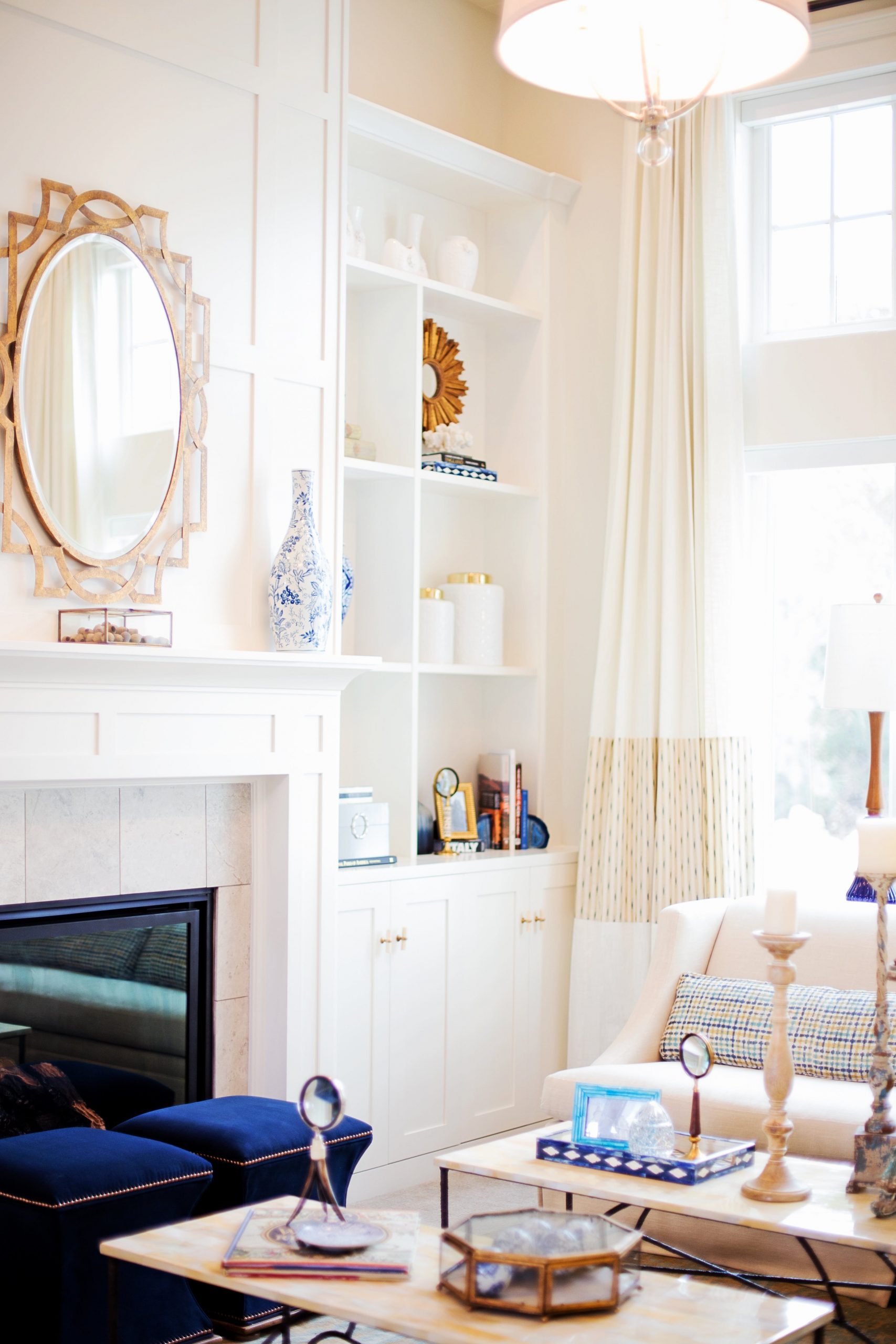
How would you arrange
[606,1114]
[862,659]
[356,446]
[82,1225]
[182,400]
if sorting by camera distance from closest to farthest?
[82,1225] < [606,1114] < [182,400] < [862,659] < [356,446]

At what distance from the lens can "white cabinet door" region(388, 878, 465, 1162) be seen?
158 inches

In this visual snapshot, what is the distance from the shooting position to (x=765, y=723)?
14.9 ft

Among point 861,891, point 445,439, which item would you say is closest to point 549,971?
point 861,891

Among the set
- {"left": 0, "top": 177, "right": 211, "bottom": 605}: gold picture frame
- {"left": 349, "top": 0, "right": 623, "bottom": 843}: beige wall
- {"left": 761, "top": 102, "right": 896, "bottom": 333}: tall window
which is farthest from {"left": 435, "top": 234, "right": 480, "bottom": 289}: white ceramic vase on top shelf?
{"left": 0, "top": 177, "right": 211, "bottom": 605}: gold picture frame

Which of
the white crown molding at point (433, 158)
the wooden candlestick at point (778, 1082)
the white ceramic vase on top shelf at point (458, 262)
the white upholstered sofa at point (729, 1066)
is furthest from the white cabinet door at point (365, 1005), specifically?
the white crown molding at point (433, 158)

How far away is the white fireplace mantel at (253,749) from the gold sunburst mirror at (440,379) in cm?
131

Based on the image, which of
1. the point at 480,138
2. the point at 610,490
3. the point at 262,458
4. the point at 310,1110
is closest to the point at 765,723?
the point at 610,490

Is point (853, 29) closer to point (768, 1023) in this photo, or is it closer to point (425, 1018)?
point (768, 1023)

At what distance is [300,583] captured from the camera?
3465mm

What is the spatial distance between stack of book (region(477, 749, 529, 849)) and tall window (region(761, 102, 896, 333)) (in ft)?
5.29

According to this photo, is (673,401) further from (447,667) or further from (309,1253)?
(309,1253)

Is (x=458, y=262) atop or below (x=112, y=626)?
atop

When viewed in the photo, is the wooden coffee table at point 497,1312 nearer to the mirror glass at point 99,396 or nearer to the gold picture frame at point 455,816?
the mirror glass at point 99,396

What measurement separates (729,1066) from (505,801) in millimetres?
1343
